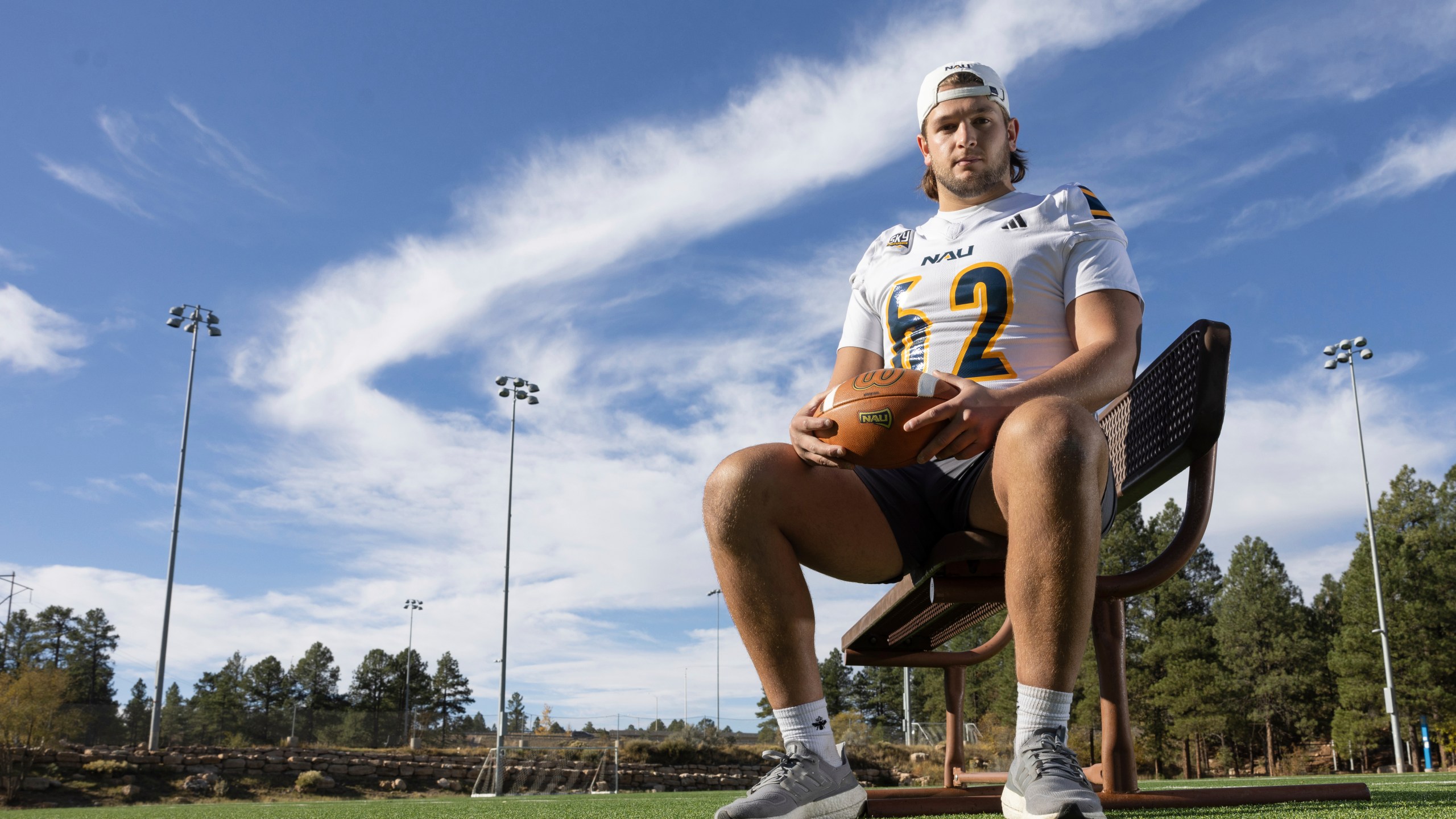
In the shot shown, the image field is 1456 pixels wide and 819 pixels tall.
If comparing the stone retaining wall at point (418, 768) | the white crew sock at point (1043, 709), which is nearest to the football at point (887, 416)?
the white crew sock at point (1043, 709)

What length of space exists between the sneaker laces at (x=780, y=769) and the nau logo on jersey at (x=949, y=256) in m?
1.18

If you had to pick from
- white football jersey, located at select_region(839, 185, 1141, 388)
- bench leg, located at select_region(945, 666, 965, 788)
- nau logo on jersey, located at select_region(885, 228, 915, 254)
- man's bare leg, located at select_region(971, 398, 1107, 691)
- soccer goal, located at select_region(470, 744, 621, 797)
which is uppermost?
nau logo on jersey, located at select_region(885, 228, 915, 254)

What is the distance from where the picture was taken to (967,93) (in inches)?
90.5

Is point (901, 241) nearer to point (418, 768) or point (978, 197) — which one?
point (978, 197)

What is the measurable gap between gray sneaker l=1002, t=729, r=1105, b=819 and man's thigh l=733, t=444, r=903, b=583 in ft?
1.66

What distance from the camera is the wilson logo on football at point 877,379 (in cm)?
168

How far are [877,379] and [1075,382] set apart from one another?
0.38 m

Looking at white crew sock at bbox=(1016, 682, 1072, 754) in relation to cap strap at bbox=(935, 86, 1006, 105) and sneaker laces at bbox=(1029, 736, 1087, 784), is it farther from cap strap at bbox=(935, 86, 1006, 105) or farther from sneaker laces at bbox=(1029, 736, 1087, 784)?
cap strap at bbox=(935, 86, 1006, 105)

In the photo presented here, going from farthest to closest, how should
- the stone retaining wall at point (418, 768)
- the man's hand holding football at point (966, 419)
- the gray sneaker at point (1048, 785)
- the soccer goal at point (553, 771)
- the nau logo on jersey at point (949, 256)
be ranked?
the soccer goal at point (553, 771) < the stone retaining wall at point (418, 768) < the nau logo on jersey at point (949, 256) < the man's hand holding football at point (966, 419) < the gray sneaker at point (1048, 785)

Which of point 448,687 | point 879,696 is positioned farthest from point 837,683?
point 448,687

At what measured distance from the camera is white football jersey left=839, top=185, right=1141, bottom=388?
203 centimetres

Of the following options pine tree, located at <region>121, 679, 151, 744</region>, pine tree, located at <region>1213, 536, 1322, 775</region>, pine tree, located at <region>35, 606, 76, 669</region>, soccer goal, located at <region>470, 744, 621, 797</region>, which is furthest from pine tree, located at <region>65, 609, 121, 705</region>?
pine tree, located at <region>1213, 536, 1322, 775</region>

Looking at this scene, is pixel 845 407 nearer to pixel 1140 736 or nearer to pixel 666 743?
pixel 666 743

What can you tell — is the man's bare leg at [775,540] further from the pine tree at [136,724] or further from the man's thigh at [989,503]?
the pine tree at [136,724]
